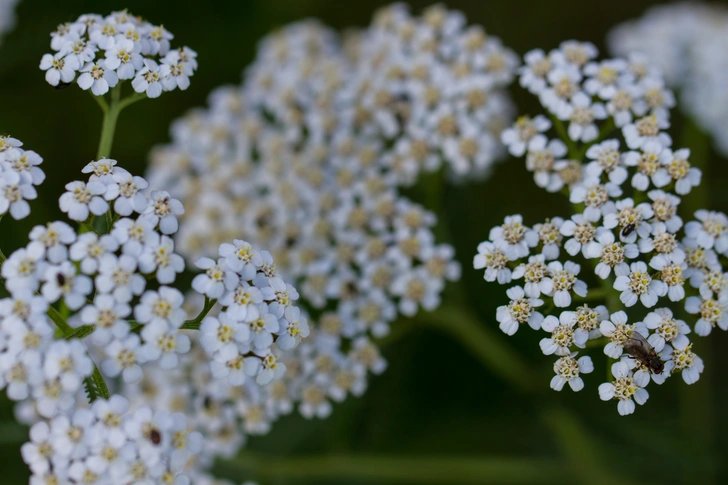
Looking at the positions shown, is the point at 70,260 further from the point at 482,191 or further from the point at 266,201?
the point at 482,191

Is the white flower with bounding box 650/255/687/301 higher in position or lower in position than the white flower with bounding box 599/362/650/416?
higher

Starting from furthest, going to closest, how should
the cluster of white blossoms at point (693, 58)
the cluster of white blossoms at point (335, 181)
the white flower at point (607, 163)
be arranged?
the cluster of white blossoms at point (693, 58)
the cluster of white blossoms at point (335, 181)
the white flower at point (607, 163)

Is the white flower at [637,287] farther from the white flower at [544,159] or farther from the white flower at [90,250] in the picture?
the white flower at [90,250]

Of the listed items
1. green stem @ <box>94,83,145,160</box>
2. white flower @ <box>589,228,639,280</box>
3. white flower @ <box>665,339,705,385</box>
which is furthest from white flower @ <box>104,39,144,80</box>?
white flower @ <box>665,339,705,385</box>

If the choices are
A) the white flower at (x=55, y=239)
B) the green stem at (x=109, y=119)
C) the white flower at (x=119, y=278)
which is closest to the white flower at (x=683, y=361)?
the white flower at (x=119, y=278)

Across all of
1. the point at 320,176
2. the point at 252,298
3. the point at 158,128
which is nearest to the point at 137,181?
the point at 252,298

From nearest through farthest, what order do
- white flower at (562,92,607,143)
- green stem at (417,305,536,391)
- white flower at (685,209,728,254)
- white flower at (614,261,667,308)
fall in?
white flower at (614,261,667,308), white flower at (685,209,728,254), white flower at (562,92,607,143), green stem at (417,305,536,391)

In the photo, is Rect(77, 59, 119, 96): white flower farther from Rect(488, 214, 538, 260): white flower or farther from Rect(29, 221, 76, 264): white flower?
Rect(488, 214, 538, 260): white flower
